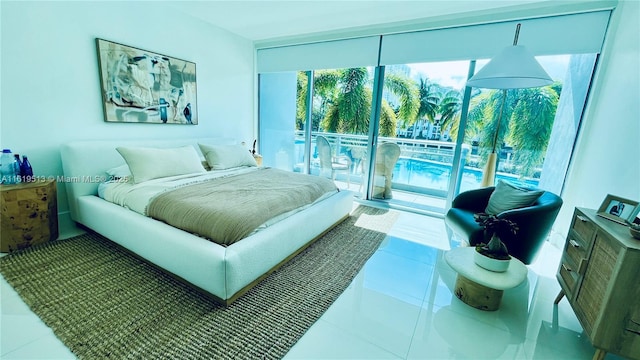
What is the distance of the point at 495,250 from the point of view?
1754 millimetres

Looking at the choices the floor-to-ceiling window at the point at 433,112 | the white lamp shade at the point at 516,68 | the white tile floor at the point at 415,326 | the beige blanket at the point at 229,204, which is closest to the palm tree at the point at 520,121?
the floor-to-ceiling window at the point at 433,112

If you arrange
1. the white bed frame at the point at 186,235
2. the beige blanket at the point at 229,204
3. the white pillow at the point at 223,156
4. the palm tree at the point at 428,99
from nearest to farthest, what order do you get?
the white bed frame at the point at 186,235, the beige blanket at the point at 229,204, the white pillow at the point at 223,156, the palm tree at the point at 428,99

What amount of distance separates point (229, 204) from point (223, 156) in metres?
1.60

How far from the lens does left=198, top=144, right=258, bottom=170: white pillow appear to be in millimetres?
3432

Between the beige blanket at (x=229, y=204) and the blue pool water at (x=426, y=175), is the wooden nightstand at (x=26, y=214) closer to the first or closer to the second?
the beige blanket at (x=229, y=204)

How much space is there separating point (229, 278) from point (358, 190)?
10.5 feet

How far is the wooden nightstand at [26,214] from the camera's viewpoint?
83.5 inches

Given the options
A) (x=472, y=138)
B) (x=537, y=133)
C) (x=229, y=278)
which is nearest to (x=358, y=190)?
(x=472, y=138)

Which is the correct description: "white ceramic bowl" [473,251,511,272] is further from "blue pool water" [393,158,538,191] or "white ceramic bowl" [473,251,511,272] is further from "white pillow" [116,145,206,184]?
"white pillow" [116,145,206,184]

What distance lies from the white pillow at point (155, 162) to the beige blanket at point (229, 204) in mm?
435

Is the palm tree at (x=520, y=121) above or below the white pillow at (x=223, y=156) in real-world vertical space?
above

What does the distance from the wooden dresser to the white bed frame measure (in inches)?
74.3

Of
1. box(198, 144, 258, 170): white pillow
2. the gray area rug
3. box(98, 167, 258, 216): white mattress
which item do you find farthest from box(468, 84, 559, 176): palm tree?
box(98, 167, 258, 216): white mattress

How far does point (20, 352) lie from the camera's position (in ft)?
4.34
